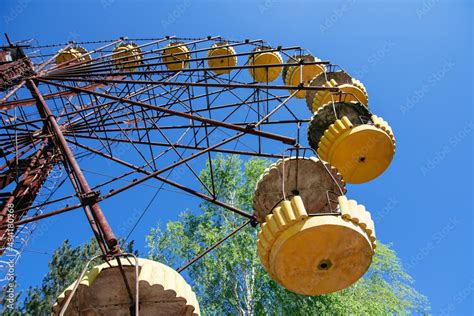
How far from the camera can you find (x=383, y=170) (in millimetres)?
7070

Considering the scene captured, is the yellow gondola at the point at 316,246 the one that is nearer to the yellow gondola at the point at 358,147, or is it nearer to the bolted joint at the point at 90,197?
the bolted joint at the point at 90,197

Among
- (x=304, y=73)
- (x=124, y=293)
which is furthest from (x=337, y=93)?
(x=124, y=293)

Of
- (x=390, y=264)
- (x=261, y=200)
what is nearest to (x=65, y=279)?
(x=390, y=264)

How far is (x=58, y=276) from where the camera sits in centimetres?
2147

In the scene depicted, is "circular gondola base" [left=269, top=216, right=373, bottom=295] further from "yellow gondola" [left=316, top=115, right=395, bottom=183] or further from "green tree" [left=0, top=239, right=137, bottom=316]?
"green tree" [left=0, top=239, right=137, bottom=316]

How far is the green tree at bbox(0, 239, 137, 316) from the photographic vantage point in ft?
66.3

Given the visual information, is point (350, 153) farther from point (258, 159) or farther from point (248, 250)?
point (258, 159)

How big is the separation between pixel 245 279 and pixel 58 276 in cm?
1362

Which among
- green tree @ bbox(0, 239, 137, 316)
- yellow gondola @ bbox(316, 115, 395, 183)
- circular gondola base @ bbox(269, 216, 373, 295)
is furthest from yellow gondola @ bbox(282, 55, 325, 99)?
green tree @ bbox(0, 239, 137, 316)

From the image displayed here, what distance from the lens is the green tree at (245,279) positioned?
515 inches

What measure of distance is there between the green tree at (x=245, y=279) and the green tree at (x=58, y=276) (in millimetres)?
7787

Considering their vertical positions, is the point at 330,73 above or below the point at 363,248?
above

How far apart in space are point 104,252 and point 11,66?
8.33 m

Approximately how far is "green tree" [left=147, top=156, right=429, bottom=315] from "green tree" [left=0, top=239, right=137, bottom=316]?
7787 millimetres
